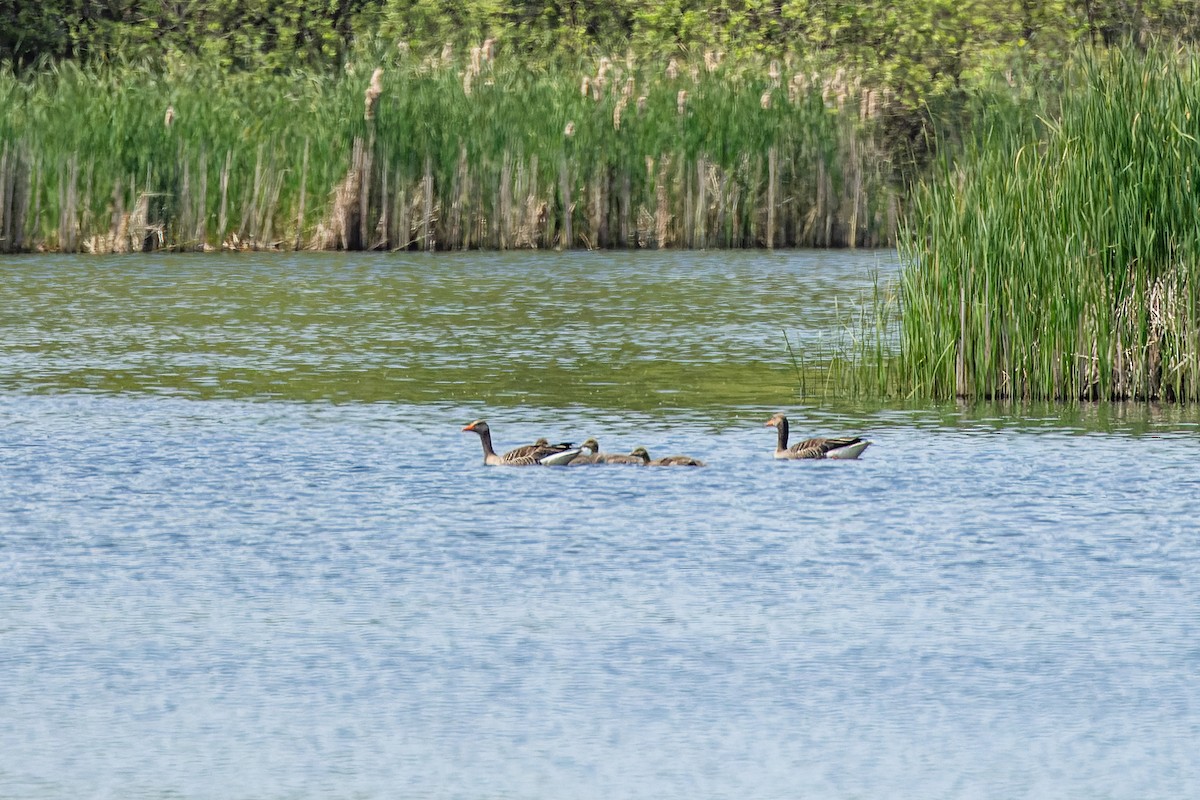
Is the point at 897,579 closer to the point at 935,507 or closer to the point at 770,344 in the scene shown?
Result: the point at 935,507

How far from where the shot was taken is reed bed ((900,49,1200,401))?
9516 mm

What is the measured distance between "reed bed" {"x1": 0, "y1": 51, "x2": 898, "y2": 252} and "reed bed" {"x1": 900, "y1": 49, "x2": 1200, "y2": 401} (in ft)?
27.8

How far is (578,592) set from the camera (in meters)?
6.13

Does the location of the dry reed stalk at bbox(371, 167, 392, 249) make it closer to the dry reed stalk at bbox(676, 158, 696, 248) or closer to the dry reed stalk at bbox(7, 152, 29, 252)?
the dry reed stalk at bbox(676, 158, 696, 248)

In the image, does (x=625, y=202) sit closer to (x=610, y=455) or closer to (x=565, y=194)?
(x=565, y=194)

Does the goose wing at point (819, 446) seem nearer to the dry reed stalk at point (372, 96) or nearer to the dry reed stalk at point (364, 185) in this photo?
the dry reed stalk at point (364, 185)

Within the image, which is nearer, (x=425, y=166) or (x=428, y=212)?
(x=425, y=166)

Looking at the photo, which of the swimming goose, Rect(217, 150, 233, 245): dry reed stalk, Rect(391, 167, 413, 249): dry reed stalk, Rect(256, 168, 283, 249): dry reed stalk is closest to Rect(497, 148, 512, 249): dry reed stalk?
Rect(391, 167, 413, 249): dry reed stalk

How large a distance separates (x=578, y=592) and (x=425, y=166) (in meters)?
12.3

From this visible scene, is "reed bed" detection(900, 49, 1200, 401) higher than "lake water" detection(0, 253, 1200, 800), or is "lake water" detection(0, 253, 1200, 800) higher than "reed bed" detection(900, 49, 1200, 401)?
"reed bed" detection(900, 49, 1200, 401)

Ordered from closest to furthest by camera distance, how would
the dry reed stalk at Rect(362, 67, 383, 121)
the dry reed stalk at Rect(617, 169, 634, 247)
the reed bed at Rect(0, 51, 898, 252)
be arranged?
the reed bed at Rect(0, 51, 898, 252)
the dry reed stalk at Rect(362, 67, 383, 121)
the dry reed stalk at Rect(617, 169, 634, 247)

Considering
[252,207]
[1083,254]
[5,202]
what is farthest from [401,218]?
[1083,254]

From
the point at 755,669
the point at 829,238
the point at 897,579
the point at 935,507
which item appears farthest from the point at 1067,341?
the point at 829,238

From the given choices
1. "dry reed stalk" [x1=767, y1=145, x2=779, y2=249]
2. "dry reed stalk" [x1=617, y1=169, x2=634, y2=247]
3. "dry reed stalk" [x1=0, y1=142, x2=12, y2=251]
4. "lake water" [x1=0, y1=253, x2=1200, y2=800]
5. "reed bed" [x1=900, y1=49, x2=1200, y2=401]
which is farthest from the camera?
"dry reed stalk" [x1=767, y1=145, x2=779, y2=249]
